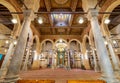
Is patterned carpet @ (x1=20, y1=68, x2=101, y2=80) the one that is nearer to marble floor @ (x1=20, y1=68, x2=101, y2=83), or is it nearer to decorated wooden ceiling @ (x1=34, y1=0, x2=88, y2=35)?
marble floor @ (x1=20, y1=68, x2=101, y2=83)

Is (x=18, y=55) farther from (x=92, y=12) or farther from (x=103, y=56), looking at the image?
(x=92, y=12)

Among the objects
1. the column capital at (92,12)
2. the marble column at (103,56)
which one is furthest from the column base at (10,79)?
the column capital at (92,12)

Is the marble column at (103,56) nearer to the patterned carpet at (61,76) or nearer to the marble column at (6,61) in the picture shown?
the patterned carpet at (61,76)

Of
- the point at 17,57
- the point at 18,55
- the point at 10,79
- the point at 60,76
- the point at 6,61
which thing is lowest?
the point at 60,76

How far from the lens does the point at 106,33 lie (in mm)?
8180

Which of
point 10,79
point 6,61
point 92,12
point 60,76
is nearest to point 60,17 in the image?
point 92,12

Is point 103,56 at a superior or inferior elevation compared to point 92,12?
inferior

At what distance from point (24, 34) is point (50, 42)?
12.3 meters

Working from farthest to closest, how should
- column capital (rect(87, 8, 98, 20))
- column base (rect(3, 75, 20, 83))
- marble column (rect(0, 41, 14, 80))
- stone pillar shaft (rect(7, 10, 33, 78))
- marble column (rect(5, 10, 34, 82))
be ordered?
marble column (rect(0, 41, 14, 80)), column capital (rect(87, 8, 98, 20)), stone pillar shaft (rect(7, 10, 33, 78)), marble column (rect(5, 10, 34, 82)), column base (rect(3, 75, 20, 83))

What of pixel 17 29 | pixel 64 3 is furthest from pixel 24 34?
pixel 64 3

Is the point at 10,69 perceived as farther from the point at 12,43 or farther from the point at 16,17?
the point at 16,17

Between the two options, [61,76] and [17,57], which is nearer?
[17,57]

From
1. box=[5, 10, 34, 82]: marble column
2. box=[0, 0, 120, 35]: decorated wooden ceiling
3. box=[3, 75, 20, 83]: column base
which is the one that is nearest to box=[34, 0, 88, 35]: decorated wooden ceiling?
box=[0, 0, 120, 35]: decorated wooden ceiling

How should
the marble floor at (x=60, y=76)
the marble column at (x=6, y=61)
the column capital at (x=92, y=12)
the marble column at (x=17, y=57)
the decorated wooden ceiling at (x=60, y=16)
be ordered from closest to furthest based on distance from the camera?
the marble column at (x=17, y=57), the marble floor at (x=60, y=76), the column capital at (x=92, y=12), the marble column at (x=6, y=61), the decorated wooden ceiling at (x=60, y=16)
